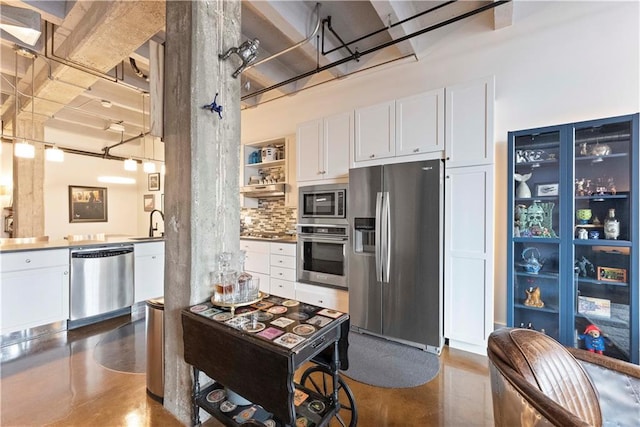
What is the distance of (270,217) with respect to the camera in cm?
470

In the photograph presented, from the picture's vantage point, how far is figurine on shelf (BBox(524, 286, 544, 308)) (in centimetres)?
251

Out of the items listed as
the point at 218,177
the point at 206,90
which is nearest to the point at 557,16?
the point at 206,90

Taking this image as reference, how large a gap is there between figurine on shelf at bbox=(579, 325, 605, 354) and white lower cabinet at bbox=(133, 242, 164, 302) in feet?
15.9

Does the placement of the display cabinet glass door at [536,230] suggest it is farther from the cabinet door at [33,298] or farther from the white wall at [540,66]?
the cabinet door at [33,298]

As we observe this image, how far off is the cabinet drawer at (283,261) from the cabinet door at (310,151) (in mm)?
1068

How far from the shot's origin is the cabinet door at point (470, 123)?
8.05ft

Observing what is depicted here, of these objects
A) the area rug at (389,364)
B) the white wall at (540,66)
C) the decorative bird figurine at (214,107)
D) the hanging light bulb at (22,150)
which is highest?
the white wall at (540,66)

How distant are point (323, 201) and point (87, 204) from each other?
22.5 ft

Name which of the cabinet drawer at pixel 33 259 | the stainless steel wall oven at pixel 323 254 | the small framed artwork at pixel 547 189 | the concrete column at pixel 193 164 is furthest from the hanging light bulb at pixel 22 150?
the small framed artwork at pixel 547 189

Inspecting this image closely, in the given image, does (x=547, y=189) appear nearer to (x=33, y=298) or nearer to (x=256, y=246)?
(x=256, y=246)

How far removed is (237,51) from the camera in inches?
67.7

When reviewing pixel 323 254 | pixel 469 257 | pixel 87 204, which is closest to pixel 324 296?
pixel 323 254

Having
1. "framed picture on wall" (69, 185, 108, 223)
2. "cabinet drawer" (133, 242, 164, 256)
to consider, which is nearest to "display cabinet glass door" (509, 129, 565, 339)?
"cabinet drawer" (133, 242, 164, 256)

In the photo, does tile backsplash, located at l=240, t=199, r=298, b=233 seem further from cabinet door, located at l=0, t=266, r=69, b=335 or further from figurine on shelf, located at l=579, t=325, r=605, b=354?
figurine on shelf, located at l=579, t=325, r=605, b=354
